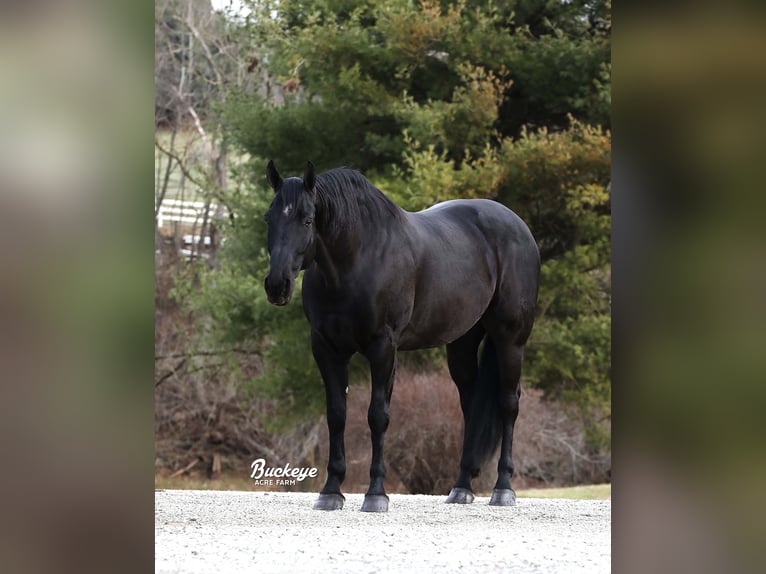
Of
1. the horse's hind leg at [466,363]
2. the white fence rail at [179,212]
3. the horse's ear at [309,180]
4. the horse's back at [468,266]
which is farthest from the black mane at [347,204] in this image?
the white fence rail at [179,212]

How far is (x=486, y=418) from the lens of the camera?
7.04 metres

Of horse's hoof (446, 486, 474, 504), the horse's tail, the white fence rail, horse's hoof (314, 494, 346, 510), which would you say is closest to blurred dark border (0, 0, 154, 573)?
horse's hoof (314, 494, 346, 510)

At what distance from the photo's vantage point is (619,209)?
65.9 inches

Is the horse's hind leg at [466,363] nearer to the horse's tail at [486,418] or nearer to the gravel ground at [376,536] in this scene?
the horse's tail at [486,418]

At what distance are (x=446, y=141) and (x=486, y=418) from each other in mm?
5072

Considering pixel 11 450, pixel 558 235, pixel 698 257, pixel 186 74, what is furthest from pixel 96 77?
pixel 186 74

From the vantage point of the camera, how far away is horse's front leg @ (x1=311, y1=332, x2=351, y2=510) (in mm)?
6094

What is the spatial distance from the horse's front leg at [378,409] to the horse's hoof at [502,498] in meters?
1.06

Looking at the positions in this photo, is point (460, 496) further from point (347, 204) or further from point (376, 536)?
point (347, 204)

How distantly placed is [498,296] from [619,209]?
5.32m

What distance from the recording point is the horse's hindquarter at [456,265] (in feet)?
20.8

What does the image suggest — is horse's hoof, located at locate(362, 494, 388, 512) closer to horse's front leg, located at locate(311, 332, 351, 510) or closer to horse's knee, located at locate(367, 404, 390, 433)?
horse's front leg, located at locate(311, 332, 351, 510)

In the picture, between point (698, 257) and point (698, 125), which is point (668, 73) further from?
point (698, 257)

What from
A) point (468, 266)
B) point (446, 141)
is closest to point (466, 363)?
point (468, 266)
